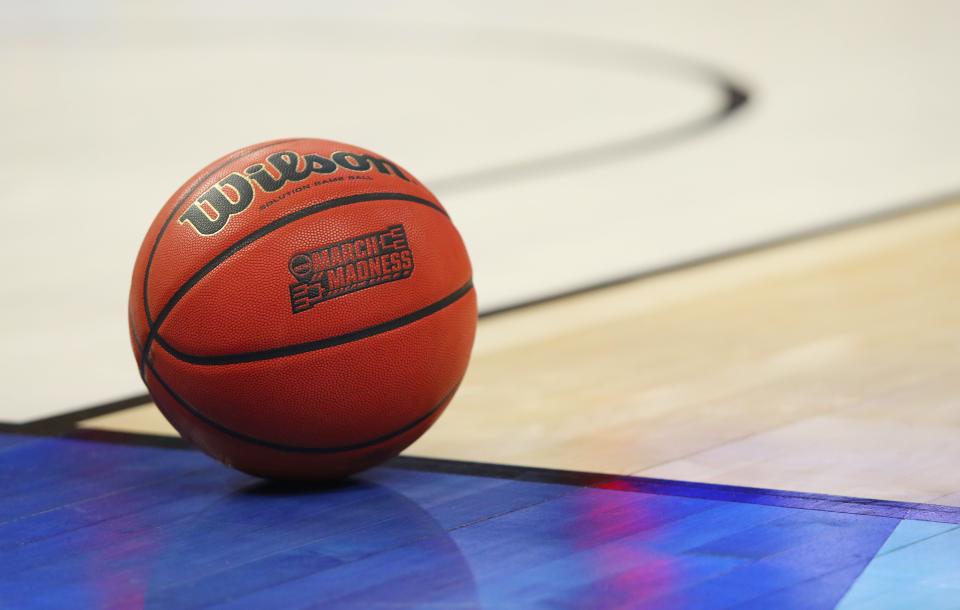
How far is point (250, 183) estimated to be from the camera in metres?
2.97

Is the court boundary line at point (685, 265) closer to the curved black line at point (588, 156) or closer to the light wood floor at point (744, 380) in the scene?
the light wood floor at point (744, 380)

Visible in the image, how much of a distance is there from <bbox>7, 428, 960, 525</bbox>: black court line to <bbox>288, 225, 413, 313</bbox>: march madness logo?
0.47 metres

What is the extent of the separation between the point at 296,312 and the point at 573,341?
168 centimetres

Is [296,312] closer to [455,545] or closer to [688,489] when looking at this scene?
[455,545]

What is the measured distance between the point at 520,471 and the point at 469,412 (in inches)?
21.7

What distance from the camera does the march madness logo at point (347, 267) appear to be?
2881mm

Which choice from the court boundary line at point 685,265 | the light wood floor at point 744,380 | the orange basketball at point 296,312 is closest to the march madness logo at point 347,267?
the orange basketball at point 296,312

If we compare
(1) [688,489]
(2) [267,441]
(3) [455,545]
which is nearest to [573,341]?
(1) [688,489]

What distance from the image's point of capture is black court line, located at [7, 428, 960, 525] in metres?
2.80

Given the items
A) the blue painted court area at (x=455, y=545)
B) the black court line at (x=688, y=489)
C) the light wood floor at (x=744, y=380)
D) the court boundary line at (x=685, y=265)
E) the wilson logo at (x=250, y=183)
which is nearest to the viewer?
the blue painted court area at (x=455, y=545)

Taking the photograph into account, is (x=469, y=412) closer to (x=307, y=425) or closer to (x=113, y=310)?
(x=307, y=425)

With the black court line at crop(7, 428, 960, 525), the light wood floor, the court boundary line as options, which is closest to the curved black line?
the court boundary line

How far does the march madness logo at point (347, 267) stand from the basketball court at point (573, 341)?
1.37ft

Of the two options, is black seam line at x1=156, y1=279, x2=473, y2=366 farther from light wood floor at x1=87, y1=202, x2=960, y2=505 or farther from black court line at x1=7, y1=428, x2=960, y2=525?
light wood floor at x1=87, y1=202, x2=960, y2=505
